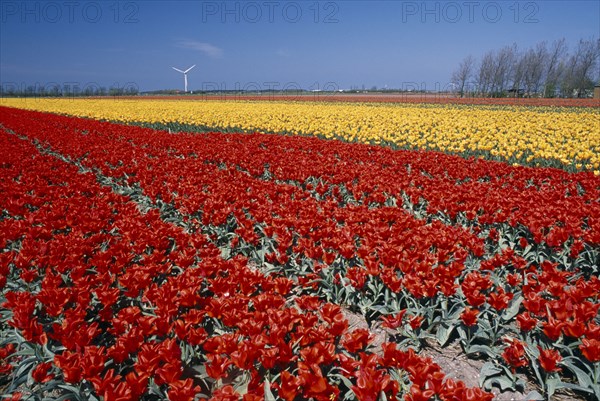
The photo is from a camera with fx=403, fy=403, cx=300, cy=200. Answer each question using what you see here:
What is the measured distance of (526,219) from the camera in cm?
517

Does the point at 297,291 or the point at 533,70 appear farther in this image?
the point at 533,70

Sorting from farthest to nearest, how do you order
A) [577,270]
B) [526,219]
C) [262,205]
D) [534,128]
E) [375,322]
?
[534,128] → [262,205] → [526,219] → [577,270] → [375,322]

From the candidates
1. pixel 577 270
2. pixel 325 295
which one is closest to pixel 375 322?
pixel 325 295

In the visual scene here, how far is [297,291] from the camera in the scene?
450 centimetres

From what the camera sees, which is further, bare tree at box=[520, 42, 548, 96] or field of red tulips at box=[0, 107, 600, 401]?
bare tree at box=[520, 42, 548, 96]

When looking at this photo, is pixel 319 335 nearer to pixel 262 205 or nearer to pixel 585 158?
pixel 262 205

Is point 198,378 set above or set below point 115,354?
→ below

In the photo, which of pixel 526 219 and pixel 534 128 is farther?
pixel 534 128

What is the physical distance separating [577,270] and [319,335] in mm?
3710

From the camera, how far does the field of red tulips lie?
8.05 ft

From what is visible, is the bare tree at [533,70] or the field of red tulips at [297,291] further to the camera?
the bare tree at [533,70]

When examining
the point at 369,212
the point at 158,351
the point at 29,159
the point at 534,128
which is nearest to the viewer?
the point at 158,351

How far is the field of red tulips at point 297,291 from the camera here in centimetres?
245

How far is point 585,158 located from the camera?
1048 cm
